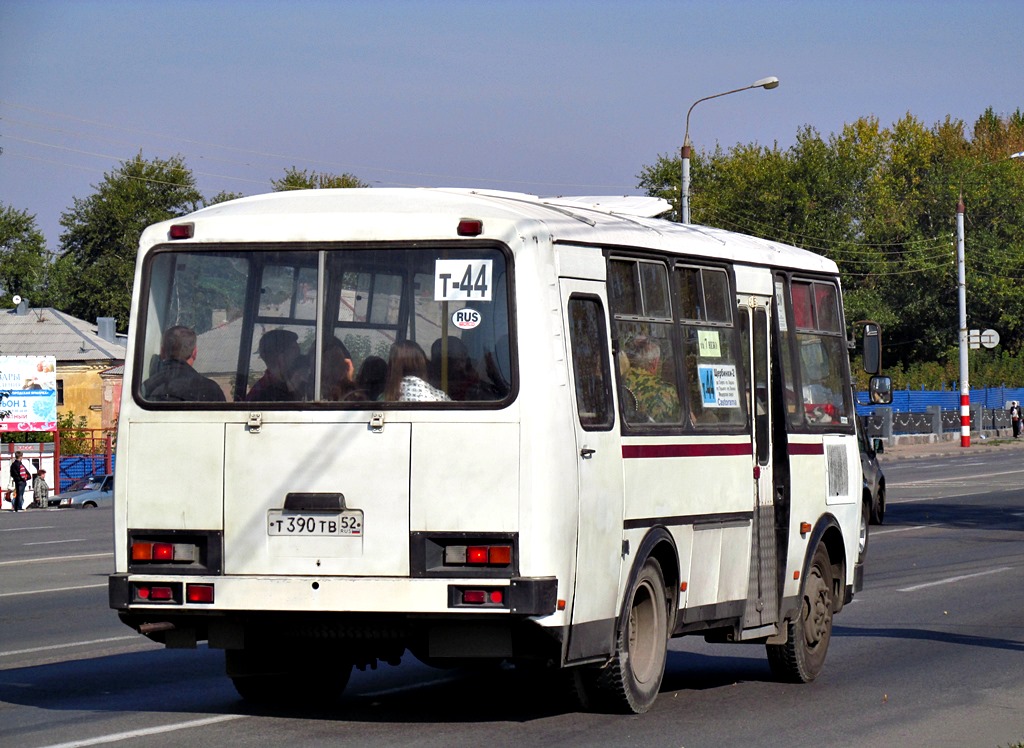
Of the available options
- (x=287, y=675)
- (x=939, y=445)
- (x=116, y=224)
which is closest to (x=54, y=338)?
(x=116, y=224)

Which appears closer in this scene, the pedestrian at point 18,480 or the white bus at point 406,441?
the white bus at point 406,441

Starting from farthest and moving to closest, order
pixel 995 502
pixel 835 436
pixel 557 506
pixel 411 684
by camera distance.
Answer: pixel 995 502, pixel 835 436, pixel 411 684, pixel 557 506

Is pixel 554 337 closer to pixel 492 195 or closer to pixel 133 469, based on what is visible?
pixel 492 195

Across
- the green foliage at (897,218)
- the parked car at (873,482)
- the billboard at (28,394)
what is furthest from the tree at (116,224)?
the parked car at (873,482)

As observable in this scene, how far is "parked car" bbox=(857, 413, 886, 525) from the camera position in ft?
77.7

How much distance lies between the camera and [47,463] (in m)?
53.8

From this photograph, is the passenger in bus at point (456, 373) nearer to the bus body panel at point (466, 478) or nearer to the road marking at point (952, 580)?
the bus body panel at point (466, 478)

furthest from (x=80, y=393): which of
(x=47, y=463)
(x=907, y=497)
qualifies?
(x=907, y=497)

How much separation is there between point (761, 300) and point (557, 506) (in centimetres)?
335

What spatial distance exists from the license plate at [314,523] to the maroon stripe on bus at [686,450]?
4.92 feet

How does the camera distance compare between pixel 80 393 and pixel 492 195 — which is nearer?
pixel 492 195

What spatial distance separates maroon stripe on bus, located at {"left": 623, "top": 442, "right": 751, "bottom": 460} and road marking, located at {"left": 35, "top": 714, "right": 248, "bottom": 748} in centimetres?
251

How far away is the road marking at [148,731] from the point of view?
313 inches

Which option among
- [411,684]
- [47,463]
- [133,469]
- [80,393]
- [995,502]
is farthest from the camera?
[80,393]
